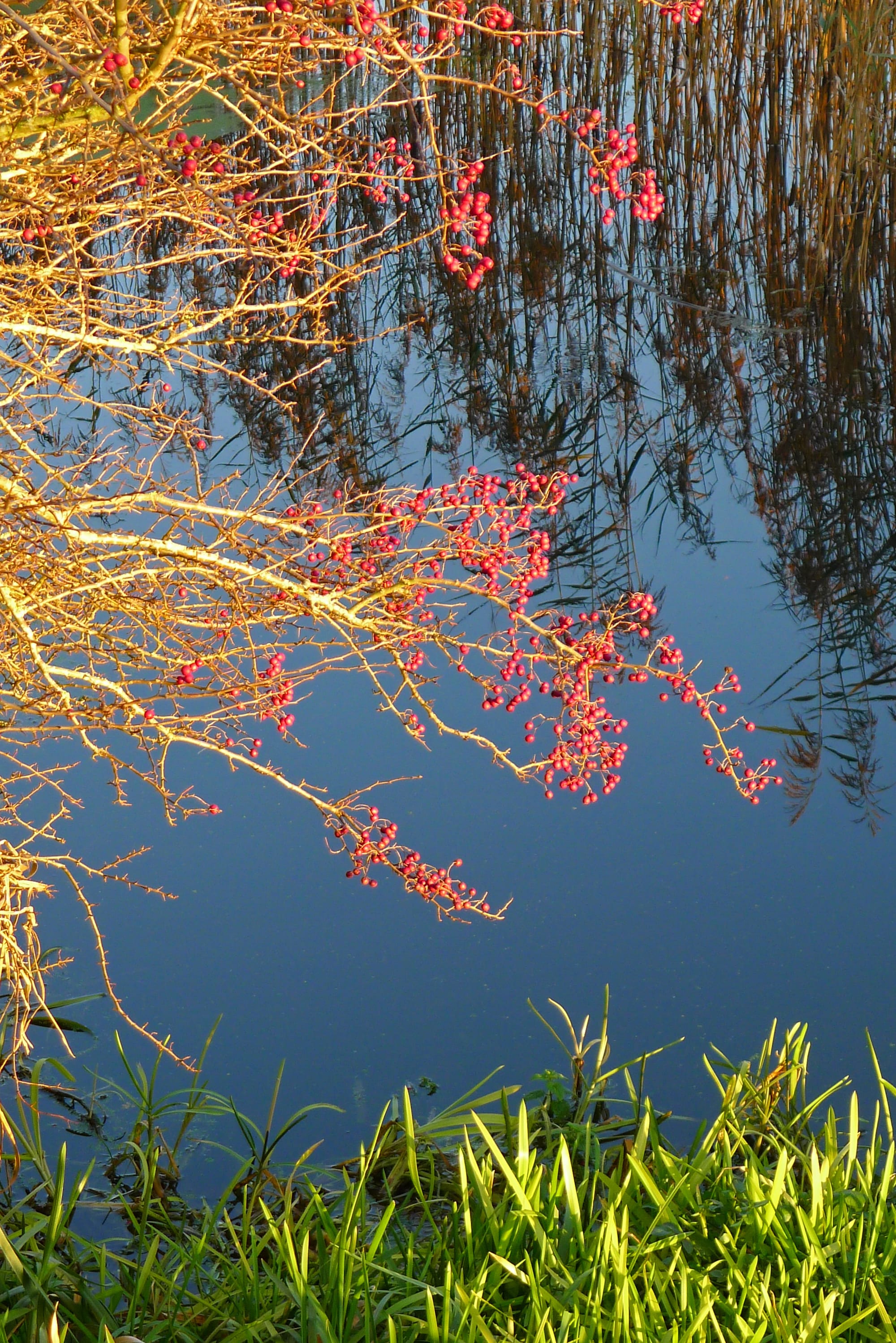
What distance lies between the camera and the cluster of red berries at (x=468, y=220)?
178 centimetres

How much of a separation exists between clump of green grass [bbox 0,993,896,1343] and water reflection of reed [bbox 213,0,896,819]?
134cm

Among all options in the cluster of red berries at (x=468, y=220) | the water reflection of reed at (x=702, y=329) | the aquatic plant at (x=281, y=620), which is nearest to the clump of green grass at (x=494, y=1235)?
the aquatic plant at (x=281, y=620)

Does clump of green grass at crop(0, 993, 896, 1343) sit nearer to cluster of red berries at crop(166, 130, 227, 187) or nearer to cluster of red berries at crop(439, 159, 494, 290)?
cluster of red berries at crop(439, 159, 494, 290)

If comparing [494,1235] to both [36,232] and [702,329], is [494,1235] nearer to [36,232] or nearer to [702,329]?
[36,232]

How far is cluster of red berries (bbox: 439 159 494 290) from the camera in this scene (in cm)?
178

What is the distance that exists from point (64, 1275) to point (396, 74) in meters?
1.68

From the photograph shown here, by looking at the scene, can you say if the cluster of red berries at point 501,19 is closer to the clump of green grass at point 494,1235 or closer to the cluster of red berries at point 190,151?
the cluster of red berries at point 190,151

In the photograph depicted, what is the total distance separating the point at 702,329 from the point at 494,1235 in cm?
484

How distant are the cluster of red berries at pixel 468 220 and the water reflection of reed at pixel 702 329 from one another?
66.1 inches

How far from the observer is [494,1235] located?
5.49 ft

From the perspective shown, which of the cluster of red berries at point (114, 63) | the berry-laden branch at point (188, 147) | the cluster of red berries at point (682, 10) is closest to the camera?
the cluster of red berries at point (114, 63)

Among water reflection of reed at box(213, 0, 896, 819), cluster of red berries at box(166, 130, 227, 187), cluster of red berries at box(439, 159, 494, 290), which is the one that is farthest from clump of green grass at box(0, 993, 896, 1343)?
water reflection of reed at box(213, 0, 896, 819)

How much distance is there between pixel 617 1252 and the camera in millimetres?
1558

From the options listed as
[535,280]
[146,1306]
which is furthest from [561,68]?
[146,1306]
